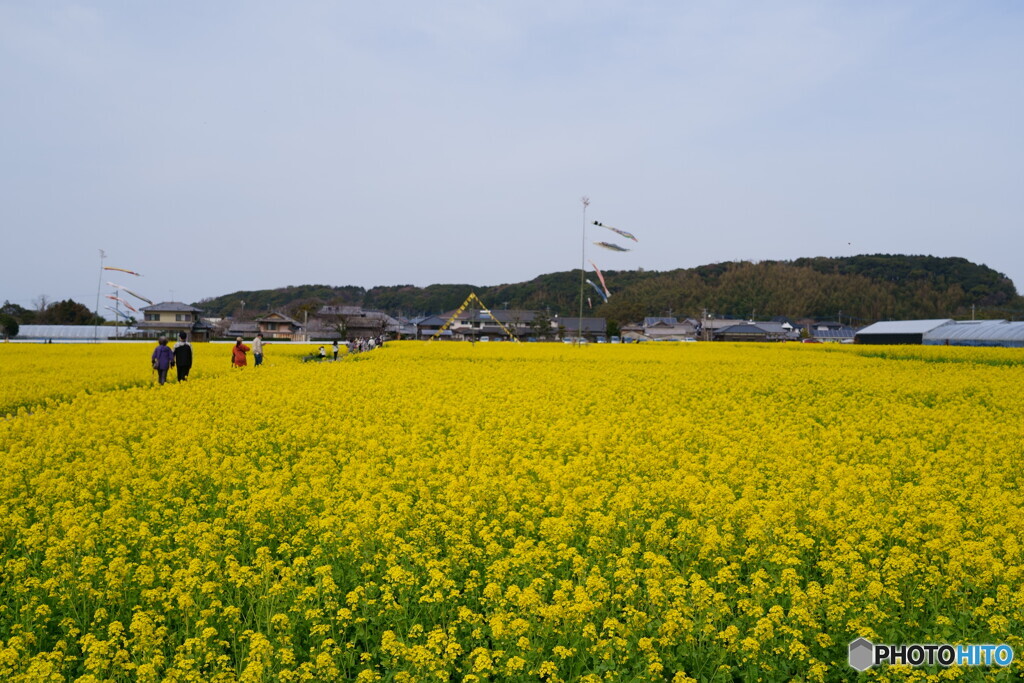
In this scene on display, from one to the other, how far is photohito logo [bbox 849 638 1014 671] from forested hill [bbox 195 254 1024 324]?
387ft

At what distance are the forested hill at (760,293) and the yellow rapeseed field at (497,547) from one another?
112028 millimetres

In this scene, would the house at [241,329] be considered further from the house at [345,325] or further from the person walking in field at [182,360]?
the person walking in field at [182,360]

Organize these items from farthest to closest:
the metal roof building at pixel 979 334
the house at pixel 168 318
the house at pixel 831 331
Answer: the house at pixel 831 331, the house at pixel 168 318, the metal roof building at pixel 979 334

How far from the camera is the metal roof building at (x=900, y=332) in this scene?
6186cm

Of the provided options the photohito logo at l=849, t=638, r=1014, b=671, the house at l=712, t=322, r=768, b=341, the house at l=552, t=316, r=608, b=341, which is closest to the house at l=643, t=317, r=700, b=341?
the house at l=552, t=316, r=608, b=341

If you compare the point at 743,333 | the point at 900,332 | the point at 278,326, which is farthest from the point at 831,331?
the point at 278,326

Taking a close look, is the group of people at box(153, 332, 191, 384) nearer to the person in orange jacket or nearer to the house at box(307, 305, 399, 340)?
the person in orange jacket

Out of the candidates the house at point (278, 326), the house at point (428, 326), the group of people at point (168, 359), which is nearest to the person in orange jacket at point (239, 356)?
the group of people at point (168, 359)

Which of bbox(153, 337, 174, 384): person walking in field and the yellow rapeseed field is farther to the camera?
bbox(153, 337, 174, 384): person walking in field

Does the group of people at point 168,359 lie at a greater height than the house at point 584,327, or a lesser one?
lesser

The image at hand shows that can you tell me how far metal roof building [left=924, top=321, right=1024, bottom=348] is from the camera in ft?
156

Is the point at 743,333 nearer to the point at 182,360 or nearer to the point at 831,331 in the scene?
the point at 831,331

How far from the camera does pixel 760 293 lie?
137125 mm

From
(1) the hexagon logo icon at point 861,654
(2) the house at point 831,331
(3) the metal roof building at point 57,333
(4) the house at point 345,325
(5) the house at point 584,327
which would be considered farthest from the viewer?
(2) the house at point 831,331
